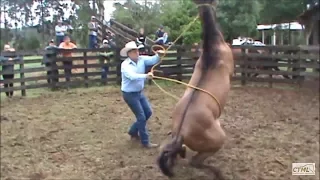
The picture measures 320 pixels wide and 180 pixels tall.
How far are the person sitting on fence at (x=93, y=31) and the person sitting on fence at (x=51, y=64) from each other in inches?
57.4

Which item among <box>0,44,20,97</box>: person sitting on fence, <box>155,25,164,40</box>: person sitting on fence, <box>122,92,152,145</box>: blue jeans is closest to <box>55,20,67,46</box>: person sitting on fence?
<box>0,44,20,97</box>: person sitting on fence

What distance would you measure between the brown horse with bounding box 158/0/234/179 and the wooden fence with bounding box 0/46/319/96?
5.14 meters

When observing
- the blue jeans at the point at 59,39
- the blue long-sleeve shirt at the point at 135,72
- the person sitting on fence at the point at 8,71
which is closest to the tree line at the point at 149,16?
the blue jeans at the point at 59,39

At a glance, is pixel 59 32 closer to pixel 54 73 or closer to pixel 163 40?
pixel 54 73

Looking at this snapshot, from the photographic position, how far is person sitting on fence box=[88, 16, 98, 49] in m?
6.81

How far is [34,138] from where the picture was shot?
6180 mm

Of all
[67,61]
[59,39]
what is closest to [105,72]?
[67,61]

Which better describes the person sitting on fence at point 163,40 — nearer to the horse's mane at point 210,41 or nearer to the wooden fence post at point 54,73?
the horse's mane at point 210,41

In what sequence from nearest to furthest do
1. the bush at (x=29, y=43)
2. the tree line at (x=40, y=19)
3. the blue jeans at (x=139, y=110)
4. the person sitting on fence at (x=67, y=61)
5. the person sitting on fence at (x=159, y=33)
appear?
the blue jeans at (x=139, y=110) → the person sitting on fence at (x=159, y=33) → the person sitting on fence at (x=67, y=61) → the tree line at (x=40, y=19) → the bush at (x=29, y=43)

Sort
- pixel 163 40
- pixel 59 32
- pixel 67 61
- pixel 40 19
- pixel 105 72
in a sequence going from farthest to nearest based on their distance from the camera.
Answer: pixel 40 19 < pixel 59 32 < pixel 67 61 < pixel 105 72 < pixel 163 40

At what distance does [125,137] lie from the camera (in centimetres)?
613

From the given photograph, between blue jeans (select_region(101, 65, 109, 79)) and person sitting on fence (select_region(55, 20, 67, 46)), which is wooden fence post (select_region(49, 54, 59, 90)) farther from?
person sitting on fence (select_region(55, 20, 67, 46))

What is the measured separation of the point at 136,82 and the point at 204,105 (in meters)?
1.68

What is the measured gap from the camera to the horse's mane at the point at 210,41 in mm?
3686
